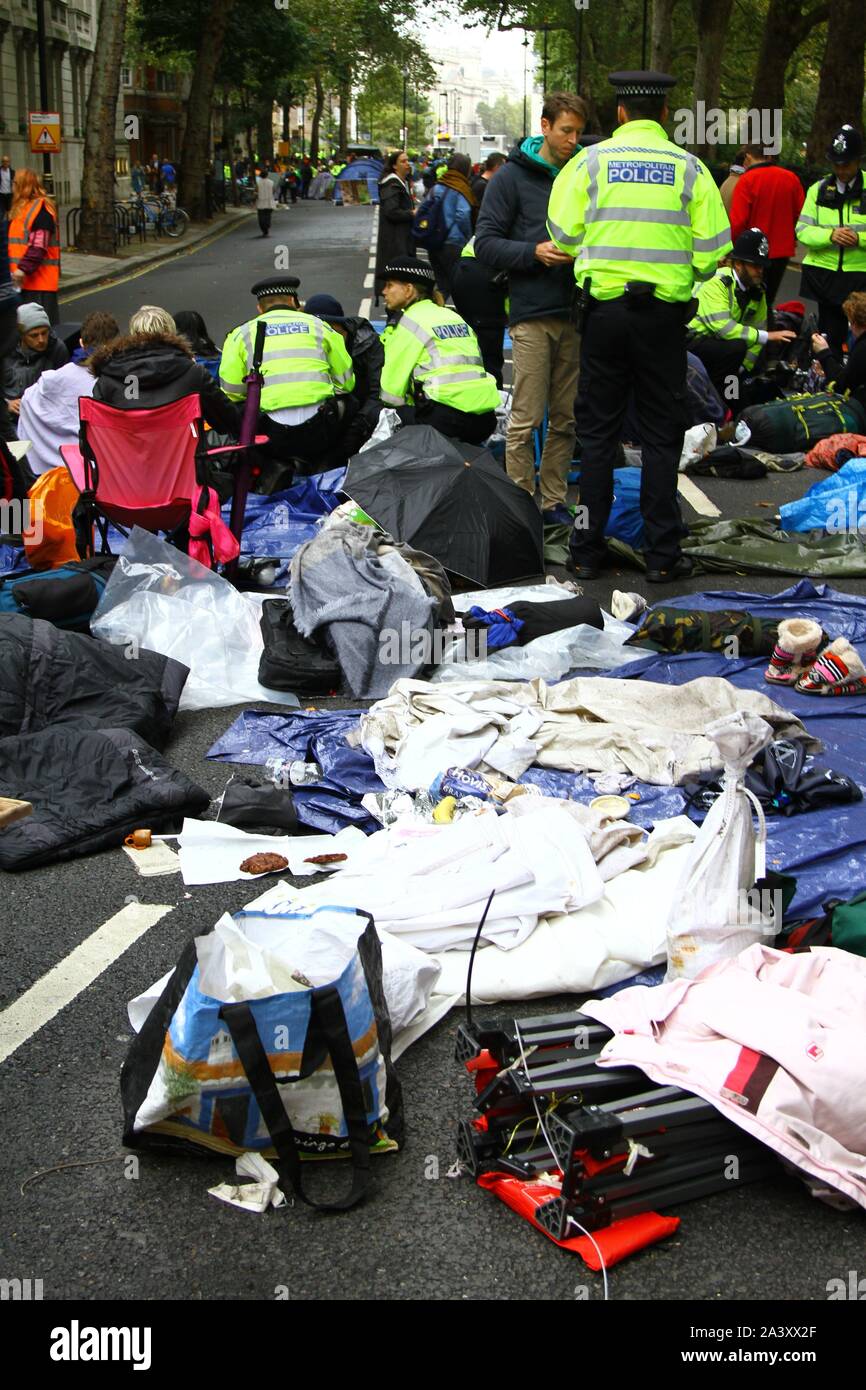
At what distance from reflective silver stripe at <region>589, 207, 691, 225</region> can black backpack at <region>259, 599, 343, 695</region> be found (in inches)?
101

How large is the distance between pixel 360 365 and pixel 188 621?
160 inches

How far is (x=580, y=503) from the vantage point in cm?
793

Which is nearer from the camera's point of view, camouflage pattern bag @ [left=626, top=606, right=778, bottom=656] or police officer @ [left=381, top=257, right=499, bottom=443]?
camouflage pattern bag @ [left=626, top=606, right=778, bottom=656]

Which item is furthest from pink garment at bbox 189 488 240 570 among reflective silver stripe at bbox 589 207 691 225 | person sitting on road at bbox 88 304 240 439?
reflective silver stripe at bbox 589 207 691 225

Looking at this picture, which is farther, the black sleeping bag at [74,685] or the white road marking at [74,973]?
the black sleeping bag at [74,685]

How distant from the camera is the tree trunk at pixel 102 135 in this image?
26141 mm

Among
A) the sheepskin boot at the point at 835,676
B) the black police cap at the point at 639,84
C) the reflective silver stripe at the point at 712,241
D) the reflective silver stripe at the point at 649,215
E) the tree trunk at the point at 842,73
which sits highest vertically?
the tree trunk at the point at 842,73

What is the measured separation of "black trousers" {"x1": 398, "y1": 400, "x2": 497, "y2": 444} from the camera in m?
8.76

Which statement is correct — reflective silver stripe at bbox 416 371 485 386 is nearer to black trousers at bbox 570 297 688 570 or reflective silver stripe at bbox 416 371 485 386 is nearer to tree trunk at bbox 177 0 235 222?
black trousers at bbox 570 297 688 570

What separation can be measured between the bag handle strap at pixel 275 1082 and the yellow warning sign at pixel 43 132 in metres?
24.1

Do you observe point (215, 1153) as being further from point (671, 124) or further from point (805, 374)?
point (671, 124)

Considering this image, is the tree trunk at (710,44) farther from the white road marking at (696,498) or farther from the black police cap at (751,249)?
the white road marking at (696,498)

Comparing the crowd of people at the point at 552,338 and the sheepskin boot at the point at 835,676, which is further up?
the crowd of people at the point at 552,338

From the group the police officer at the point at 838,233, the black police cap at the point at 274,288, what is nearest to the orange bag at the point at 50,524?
the black police cap at the point at 274,288
